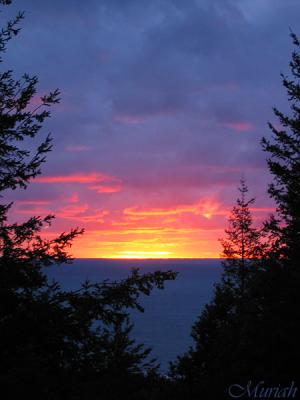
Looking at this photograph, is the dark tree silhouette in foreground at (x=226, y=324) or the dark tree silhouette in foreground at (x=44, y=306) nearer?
the dark tree silhouette in foreground at (x=44, y=306)

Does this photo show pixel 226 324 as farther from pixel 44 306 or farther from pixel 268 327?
pixel 44 306

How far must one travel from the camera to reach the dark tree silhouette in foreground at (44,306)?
883cm

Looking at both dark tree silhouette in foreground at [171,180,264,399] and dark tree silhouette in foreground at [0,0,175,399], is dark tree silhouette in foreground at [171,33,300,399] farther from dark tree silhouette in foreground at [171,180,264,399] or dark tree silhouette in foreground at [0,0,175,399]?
dark tree silhouette in foreground at [0,0,175,399]

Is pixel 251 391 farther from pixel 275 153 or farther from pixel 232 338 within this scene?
pixel 275 153

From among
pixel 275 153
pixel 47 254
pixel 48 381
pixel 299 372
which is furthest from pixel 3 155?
pixel 275 153

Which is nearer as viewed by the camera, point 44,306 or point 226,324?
point 44,306

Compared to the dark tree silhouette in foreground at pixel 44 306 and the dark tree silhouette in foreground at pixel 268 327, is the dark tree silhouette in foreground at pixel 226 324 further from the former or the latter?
the dark tree silhouette in foreground at pixel 44 306

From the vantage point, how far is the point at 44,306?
945 centimetres

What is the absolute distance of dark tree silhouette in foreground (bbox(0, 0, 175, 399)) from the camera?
29.0 feet

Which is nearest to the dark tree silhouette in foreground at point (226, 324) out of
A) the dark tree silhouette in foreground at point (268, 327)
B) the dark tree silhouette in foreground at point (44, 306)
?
the dark tree silhouette in foreground at point (268, 327)

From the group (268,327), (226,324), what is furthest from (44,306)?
(226,324)

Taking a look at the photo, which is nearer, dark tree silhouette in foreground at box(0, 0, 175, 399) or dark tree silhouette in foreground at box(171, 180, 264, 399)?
dark tree silhouette in foreground at box(0, 0, 175, 399)

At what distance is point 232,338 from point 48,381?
767 cm

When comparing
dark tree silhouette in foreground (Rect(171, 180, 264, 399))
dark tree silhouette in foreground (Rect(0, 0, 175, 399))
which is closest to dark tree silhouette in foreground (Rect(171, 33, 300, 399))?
dark tree silhouette in foreground (Rect(171, 180, 264, 399))
